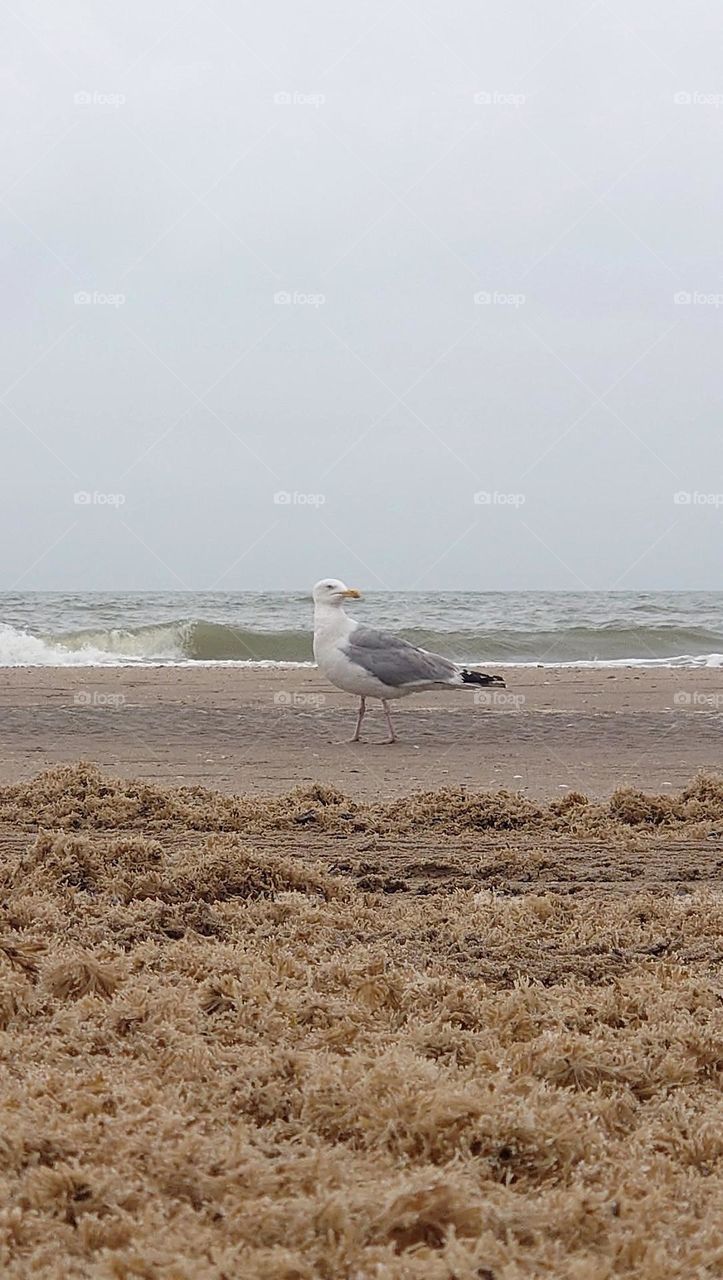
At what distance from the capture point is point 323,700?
1155 centimetres

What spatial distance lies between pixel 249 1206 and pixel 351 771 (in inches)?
239

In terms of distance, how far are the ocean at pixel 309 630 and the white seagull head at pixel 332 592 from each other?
25.0ft

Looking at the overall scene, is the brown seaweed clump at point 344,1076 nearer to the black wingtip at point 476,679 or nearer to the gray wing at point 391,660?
the gray wing at point 391,660

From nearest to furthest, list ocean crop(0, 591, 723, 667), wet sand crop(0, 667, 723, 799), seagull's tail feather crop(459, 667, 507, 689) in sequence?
wet sand crop(0, 667, 723, 799), seagull's tail feather crop(459, 667, 507, 689), ocean crop(0, 591, 723, 667)

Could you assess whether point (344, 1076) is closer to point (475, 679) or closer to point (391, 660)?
point (391, 660)

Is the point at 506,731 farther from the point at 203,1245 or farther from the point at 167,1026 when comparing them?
the point at 203,1245

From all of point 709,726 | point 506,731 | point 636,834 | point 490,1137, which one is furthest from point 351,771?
point 490,1137

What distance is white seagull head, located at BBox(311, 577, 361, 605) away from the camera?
31.9 ft

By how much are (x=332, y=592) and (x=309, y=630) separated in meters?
11.7

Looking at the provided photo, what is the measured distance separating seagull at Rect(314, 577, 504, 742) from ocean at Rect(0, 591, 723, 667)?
25.3 feet

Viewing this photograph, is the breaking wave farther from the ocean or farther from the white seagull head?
the white seagull head

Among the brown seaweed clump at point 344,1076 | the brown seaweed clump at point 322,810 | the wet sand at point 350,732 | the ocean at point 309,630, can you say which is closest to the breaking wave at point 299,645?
the ocean at point 309,630

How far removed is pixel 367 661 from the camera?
30.3 feet

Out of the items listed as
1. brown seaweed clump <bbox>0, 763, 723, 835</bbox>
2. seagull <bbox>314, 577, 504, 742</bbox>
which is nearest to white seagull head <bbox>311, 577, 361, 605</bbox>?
seagull <bbox>314, 577, 504, 742</bbox>
